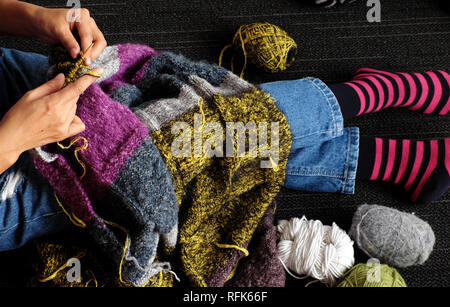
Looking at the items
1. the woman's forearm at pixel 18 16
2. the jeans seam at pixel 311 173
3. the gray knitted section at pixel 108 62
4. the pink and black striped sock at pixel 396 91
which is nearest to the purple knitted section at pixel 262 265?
the jeans seam at pixel 311 173

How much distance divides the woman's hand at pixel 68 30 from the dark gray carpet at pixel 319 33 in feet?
1.51

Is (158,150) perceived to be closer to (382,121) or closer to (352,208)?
(352,208)

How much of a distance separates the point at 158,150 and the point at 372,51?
2.56 feet

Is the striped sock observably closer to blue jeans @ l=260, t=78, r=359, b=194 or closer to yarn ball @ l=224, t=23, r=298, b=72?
blue jeans @ l=260, t=78, r=359, b=194

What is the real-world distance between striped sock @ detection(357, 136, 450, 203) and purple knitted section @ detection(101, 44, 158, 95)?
1.71ft

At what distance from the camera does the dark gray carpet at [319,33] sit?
1.11 metres

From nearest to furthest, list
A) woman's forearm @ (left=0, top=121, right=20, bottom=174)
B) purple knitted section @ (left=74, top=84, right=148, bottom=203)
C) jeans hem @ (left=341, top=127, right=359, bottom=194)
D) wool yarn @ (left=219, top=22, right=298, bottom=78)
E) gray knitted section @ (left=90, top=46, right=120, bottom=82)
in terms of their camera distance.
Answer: woman's forearm @ (left=0, top=121, right=20, bottom=174), purple knitted section @ (left=74, top=84, right=148, bottom=203), gray knitted section @ (left=90, top=46, right=120, bottom=82), jeans hem @ (left=341, top=127, right=359, bottom=194), wool yarn @ (left=219, top=22, right=298, bottom=78)

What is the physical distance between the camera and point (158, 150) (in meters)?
0.68

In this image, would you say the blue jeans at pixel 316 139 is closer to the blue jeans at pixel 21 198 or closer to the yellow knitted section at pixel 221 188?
the yellow knitted section at pixel 221 188

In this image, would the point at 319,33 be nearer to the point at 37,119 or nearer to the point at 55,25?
the point at 55,25

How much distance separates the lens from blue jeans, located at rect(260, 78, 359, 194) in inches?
32.0

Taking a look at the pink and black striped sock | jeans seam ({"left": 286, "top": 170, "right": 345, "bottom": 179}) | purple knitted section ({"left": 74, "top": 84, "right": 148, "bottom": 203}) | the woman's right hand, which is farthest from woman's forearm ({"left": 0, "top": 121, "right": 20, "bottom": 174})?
the pink and black striped sock

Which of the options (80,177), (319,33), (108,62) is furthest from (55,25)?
(319,33)

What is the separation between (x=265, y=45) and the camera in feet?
3.34
